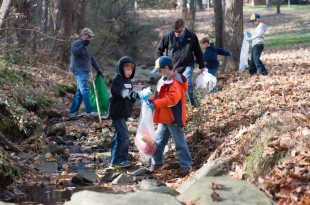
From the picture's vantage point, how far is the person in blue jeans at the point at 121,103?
31.2 ft

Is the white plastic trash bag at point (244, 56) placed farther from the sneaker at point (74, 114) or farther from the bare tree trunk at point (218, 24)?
the bare tree trunk at point (218, 24)

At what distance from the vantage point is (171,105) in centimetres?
891

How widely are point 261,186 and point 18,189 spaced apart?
12.0 ft

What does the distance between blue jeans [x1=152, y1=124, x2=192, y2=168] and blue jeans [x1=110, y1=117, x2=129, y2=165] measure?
0.57m

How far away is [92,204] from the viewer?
18.7 ft

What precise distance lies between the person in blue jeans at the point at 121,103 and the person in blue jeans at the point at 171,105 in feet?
1.21

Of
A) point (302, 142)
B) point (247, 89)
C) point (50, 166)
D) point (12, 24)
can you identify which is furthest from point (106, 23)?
point (302, 142)

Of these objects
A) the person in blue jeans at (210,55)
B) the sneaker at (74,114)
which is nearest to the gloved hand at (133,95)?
the sneaker at (74,114)

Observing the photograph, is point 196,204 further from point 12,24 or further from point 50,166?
point 12,24

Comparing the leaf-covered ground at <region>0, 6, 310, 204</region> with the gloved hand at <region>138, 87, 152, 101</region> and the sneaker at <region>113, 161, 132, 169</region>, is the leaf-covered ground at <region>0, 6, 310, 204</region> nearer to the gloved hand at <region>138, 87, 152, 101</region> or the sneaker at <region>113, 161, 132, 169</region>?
the sneaker at <region>113, 161, 132, 169</region>

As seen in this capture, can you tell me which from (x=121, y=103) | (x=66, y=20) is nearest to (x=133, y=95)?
(x=121, y=103)

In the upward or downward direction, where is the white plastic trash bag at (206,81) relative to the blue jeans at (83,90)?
upward

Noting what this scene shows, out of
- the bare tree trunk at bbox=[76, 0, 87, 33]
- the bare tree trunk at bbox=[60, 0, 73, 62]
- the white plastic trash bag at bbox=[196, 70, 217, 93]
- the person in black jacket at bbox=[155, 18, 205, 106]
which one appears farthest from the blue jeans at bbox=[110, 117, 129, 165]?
the bare tree trunk at bbox=[76, 0, 87, 33]

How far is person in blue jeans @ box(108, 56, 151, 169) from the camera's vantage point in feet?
31.2
